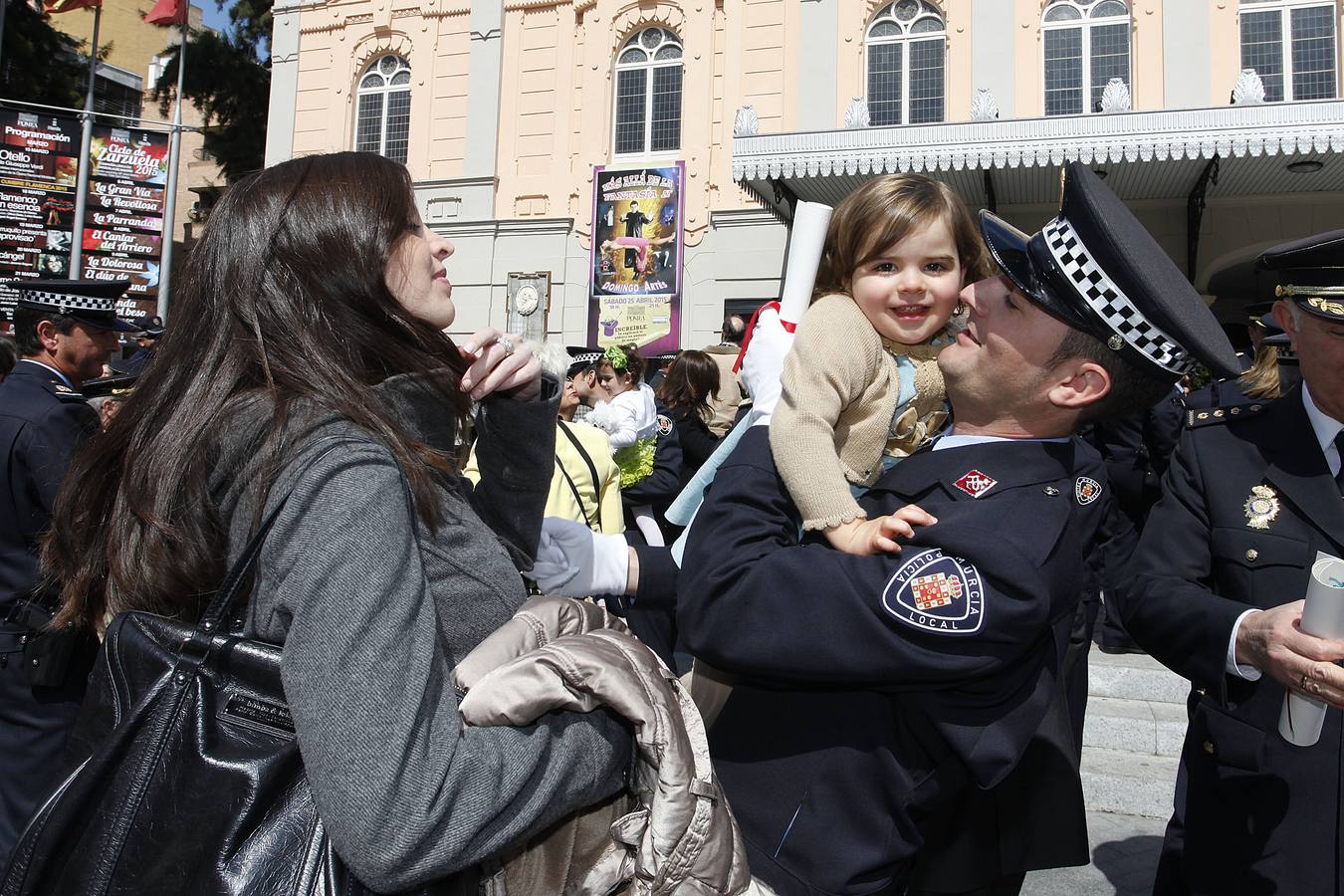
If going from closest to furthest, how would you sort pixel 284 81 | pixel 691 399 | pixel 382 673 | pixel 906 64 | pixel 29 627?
pixel 382 673
pixel 29 627
pixel 691 399
pixel 906 64
pixel 284 81

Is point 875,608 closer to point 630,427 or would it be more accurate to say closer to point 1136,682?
point 630,427

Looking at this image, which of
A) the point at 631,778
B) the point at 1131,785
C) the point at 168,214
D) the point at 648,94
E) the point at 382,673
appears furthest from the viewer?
the point at 168,214

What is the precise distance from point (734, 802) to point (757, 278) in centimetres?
1366

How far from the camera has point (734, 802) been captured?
1.59 meters

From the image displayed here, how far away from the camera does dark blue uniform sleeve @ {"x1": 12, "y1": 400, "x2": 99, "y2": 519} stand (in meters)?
3.48

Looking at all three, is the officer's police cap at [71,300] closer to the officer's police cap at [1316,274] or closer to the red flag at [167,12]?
the officer's police cap at [1316,274]

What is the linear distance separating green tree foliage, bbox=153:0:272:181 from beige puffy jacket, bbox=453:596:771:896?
84.9 feet

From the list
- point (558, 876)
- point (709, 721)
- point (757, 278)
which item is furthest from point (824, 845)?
point (757, 278)

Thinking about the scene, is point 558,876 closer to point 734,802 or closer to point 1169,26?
point 734,802

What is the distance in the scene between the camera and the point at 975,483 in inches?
62.1

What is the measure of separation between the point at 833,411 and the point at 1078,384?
1.40 ft

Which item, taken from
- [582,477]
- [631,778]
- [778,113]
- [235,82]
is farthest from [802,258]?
[235,82]

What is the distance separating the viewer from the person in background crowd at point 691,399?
20.2 ft

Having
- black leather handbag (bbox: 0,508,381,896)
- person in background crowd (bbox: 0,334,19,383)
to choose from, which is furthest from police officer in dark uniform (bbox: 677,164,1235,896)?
person in background crowd (bbox: 0,334,19,383)
